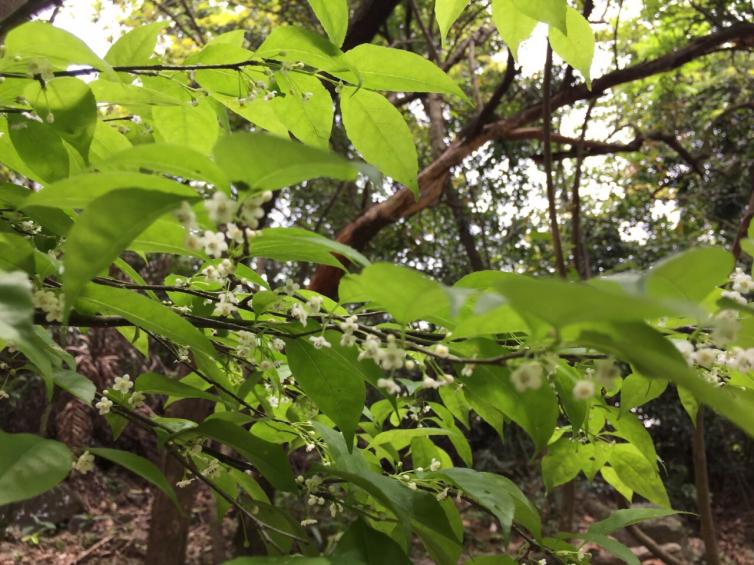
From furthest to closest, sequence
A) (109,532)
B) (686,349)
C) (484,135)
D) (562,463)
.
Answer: (109,532)
(484,135)
(562,463)
(686,349)

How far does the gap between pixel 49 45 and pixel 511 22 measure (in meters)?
0.36

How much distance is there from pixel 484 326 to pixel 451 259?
12.8 feet

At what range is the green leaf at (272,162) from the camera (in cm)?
26

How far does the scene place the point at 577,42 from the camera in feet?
1.90

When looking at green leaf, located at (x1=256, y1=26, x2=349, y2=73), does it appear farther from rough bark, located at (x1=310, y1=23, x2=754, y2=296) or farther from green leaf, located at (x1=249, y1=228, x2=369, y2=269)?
rough bark, located at (x1=310, y1=23, x2=754, y2=296)

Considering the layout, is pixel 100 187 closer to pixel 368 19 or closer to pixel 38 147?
pixel 38 147

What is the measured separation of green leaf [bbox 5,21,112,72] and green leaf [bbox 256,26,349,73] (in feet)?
0.43

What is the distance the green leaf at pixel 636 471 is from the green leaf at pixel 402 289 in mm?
430

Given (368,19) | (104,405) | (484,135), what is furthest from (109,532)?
(104,405)

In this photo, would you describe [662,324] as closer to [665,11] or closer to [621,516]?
[621,516]

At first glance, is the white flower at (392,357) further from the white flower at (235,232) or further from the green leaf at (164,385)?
the green leaf at (164,385)

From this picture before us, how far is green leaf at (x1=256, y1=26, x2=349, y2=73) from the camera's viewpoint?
1.56 feet

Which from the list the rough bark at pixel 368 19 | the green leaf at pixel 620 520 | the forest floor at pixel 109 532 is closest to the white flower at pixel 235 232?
the green leaf at pixel 620 520

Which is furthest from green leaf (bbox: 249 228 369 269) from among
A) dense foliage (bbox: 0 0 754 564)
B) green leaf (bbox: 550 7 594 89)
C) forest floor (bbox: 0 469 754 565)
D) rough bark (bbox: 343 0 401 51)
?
forest floor (bbox: 0 469 754 565)
